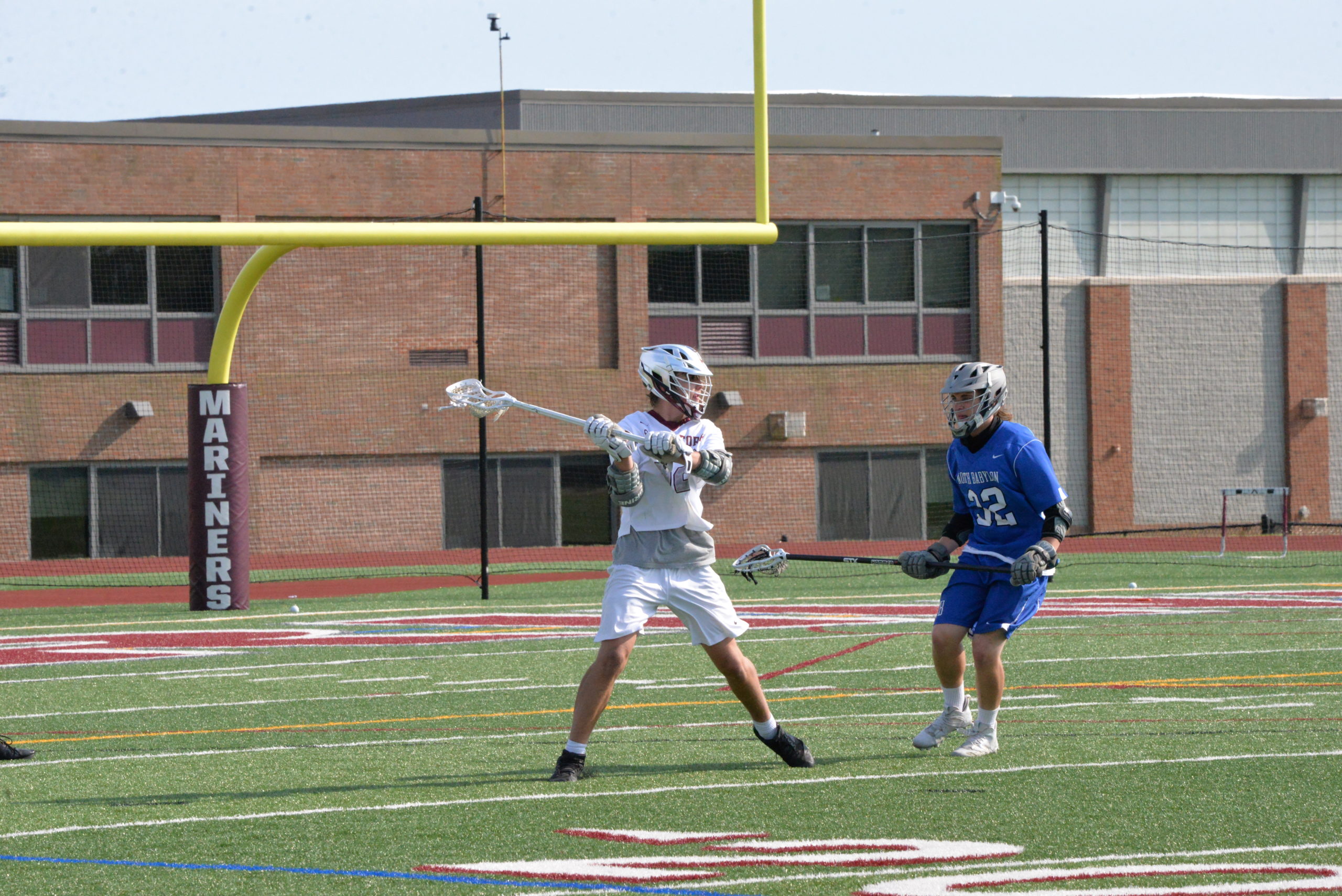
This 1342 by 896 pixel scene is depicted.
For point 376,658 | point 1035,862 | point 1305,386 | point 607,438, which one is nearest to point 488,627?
point 376,658

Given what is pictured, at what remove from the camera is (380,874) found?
559cm

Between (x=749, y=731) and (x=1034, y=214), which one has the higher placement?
(x=1034, y=214)

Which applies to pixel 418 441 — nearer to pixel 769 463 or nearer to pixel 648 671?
pixel 769 463

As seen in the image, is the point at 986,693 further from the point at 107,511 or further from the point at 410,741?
the point at 107,511

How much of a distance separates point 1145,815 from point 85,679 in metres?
7.71

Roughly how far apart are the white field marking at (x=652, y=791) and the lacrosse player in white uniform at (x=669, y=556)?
13.1 inches

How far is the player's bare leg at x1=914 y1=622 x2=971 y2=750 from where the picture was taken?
25.8 ft

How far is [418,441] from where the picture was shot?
27.7 meters

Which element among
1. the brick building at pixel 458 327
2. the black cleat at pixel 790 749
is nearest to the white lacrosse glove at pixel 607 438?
the black cleat at pixel 790 749

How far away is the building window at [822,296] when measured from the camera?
28438 mm

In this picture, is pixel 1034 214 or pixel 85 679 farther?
pixel 1034 214

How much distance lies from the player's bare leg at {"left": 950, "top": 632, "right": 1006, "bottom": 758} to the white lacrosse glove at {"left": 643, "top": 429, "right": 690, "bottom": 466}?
1655mm

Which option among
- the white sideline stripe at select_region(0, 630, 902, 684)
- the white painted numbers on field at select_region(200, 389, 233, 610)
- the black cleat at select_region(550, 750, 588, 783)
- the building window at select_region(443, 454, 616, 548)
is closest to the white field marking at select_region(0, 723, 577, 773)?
the black cleat at select_region(550, 750, 588, 783)

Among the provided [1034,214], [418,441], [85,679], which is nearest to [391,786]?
[85,679]
